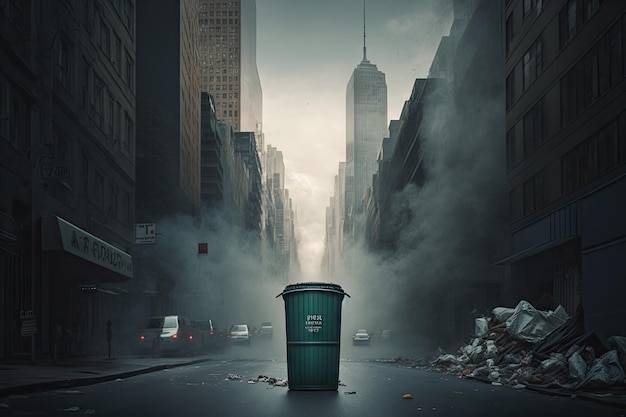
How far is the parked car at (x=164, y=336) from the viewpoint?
32875 millimetres

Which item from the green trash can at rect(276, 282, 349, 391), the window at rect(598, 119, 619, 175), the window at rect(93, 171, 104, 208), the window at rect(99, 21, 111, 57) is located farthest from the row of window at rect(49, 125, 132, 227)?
the window at rect(598, 119, 619, 175)

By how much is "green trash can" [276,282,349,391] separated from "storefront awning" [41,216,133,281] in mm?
13036

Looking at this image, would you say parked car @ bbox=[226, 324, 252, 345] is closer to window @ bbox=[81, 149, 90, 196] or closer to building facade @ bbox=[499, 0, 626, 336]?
building facade @ bbox=[499, 0, 626, 336]

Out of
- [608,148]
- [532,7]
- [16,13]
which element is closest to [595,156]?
[608,148]

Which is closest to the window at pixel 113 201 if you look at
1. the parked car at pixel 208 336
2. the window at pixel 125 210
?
the window at pixel 125 210

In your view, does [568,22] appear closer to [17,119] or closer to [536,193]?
[536,193]

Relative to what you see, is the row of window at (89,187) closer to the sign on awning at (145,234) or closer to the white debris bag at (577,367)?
the sign on awning at (145,234)

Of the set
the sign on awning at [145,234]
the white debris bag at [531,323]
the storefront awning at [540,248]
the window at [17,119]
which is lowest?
the white debris bag at [531,323]

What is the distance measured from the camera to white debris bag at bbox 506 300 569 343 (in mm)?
20859

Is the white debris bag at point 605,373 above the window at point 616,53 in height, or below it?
below

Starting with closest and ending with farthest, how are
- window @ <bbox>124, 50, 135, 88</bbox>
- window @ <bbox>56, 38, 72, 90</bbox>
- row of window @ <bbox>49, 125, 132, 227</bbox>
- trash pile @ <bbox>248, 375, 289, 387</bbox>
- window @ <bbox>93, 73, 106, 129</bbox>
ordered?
trash pile @ <bbox>248, 375, 289, 387</bbox> < window @ <bbox>56, 38, 72, 90</bbox> < row of window @ <bbox>49, 125, 132, 227</bbox> < window @ <bbox>93, 73, 106, 129</bbox> < window @ <bbox>124, 50, 135, 88</bbox>

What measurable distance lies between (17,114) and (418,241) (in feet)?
130

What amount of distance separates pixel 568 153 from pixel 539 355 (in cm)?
1194

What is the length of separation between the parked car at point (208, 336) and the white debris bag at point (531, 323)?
20.3 m
